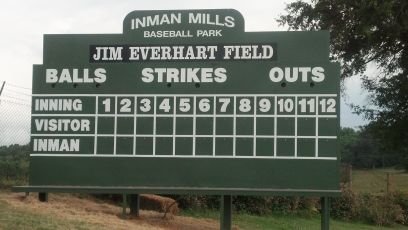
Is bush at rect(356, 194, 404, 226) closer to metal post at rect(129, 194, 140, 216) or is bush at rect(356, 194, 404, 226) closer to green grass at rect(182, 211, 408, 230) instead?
green grass at rect(182, 211, 408, 230)

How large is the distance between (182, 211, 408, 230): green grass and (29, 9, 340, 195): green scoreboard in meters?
7.30

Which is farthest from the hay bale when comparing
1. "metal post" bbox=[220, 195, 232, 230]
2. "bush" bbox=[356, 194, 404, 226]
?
"bush" bbox=[356, 194, 404, 226]

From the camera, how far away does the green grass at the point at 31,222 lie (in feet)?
31.9

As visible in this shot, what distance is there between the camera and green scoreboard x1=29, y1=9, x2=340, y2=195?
374 inches

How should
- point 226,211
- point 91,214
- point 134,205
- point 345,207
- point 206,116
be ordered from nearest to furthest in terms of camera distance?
1. point 206,116
2. point 226,211
3. point 91,214
4. point 134,205
5. point 345,207

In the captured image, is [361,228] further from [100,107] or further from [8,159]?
[100,107]

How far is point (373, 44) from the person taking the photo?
20859 millimetres

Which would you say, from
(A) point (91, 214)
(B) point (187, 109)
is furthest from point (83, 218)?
(B) point (187, 109)

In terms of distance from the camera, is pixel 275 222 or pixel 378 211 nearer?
pixel 275 222

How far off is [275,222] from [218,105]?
10.3 meters

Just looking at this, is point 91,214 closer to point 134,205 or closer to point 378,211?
point 134,205

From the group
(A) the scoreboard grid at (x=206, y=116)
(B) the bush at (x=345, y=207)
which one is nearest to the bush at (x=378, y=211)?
(B) the bush at (x=345, y=207)

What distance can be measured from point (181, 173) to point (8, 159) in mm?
7732

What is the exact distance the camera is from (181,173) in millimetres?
9633
